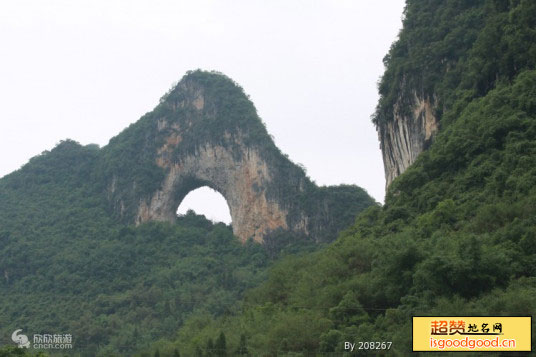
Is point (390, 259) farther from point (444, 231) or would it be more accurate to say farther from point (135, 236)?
point (135, 236)

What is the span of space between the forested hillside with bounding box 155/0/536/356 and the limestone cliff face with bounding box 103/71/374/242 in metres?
16.4

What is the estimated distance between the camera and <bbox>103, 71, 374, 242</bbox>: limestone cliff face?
4625cm

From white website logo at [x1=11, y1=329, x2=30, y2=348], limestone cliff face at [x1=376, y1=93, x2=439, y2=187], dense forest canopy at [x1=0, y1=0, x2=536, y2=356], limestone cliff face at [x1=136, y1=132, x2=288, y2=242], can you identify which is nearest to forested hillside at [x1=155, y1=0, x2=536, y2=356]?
dense forest canopy at [x1=0, y1=0, x2=536, y2=356]

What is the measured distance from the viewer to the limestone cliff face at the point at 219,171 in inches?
1821

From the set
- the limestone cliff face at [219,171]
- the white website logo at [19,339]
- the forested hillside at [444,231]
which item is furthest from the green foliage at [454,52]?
the white website logo at [19,339]

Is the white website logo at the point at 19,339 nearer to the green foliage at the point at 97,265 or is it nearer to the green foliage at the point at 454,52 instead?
the green foliage at the point at 97,265

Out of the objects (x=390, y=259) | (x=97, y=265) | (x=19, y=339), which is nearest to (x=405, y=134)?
(x=390, y=259)

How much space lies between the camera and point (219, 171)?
48.0 metres

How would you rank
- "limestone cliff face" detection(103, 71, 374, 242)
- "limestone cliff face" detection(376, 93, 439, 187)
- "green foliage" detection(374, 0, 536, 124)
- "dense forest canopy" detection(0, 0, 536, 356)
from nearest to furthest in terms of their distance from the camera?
"dense forest canopy" detection(0, 0, 536, 356) < "green foliage" detection(374, 0, 536, 124) < "limestone cliff face" detection(376, 93, 439, 187) < "limestone cliff face" detection(103, 71, 374, 242)

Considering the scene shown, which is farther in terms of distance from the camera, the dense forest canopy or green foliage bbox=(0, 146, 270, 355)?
green foliage bbox=(0, 146, 270, 355)

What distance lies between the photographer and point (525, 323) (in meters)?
14.0

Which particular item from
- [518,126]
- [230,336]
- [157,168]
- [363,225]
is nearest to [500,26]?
[518,126]

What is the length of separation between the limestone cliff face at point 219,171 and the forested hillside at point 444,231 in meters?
16.4

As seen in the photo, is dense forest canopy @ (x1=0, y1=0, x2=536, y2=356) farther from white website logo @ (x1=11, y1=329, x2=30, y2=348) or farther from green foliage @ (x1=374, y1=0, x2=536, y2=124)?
white website logo @ (x1=11, y1=329, x2=30, y2=348)
